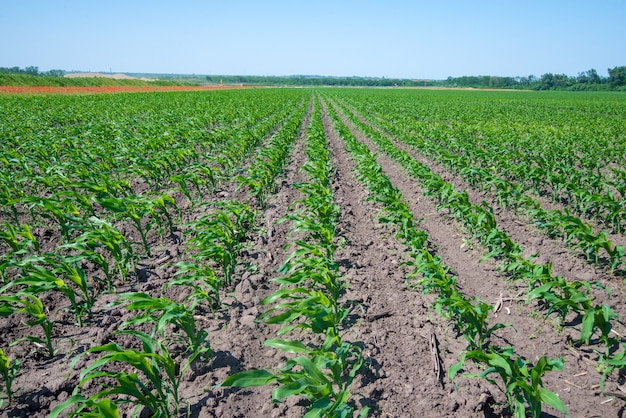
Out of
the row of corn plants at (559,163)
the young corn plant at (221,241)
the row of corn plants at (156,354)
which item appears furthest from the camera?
the row of corn plants at (559,163)

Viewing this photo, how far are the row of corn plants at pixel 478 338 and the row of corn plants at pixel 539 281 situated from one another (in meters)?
0.49

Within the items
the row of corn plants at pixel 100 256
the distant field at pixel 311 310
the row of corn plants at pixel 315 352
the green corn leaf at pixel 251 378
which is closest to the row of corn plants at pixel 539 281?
the distant field at pixel 311 310

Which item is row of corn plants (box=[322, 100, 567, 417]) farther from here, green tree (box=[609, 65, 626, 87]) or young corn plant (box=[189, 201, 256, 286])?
green tree (box=[609, 65, 626, 87])

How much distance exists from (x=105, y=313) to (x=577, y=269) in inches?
218

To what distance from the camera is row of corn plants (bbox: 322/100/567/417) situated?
2.19 m

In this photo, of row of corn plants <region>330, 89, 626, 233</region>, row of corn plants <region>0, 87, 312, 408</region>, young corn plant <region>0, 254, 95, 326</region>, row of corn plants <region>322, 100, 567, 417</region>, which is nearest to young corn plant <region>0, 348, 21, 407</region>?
row of corn plants <region>0, 87, 312, 408</region>

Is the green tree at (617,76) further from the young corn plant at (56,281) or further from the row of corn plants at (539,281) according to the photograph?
the young corn plant at (56,281)

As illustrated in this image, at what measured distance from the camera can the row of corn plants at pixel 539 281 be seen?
2.87m

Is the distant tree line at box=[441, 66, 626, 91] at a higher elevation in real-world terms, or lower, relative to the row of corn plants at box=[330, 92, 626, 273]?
higher

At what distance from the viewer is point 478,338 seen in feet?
11.0

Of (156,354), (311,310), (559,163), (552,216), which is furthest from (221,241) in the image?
(559,163)

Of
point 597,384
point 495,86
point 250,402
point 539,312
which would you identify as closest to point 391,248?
point 539,312

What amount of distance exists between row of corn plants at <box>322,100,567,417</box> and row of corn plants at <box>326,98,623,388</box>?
488 millimetres

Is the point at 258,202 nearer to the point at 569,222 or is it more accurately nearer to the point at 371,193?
the point at 371,193
